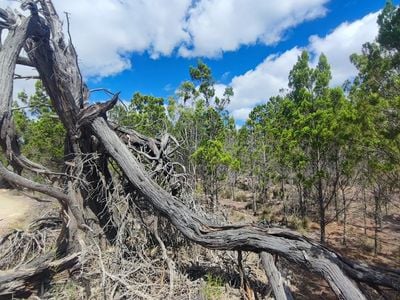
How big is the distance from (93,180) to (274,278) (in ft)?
10.5

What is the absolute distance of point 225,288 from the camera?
438 centimetres

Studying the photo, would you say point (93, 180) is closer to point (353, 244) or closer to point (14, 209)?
point (353, 244)

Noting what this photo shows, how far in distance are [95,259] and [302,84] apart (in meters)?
18.8

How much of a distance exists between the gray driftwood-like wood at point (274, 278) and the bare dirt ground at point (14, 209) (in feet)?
25.9

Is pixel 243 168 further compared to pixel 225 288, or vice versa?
pixel 243 168

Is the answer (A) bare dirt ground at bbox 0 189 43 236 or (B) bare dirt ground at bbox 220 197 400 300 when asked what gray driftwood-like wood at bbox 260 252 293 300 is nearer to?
(B) bare dirt ground at bbox 220 197 400 300

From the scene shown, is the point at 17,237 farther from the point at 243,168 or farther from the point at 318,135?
the point at 243,168

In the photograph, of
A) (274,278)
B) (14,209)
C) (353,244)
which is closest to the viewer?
(274,278)

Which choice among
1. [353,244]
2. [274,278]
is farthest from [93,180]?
[353,244]

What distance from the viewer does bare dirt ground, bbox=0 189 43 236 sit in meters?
9.84

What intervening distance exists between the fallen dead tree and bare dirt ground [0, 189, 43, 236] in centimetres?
542

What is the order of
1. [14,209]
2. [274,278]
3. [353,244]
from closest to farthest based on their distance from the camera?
[274,278], [353,244], [14,209]

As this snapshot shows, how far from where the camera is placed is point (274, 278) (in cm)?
364

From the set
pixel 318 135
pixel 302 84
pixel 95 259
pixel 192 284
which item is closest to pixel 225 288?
pixel 192 284
